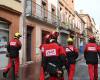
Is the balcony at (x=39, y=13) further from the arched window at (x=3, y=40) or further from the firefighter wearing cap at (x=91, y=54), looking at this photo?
the firefighter wearing cap at (x=91, y=54)

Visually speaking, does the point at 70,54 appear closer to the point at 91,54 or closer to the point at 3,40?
the point at 91,54

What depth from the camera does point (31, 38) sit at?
26859 millimetres

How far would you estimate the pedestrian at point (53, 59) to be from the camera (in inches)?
324

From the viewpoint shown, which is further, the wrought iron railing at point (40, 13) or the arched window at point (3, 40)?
the wrought iron railing at point (40, 13)

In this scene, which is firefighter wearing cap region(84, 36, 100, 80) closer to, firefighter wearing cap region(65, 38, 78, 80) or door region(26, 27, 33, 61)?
firefighter wearing cap region(65, 38, 78, 80)

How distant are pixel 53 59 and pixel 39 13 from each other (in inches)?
781

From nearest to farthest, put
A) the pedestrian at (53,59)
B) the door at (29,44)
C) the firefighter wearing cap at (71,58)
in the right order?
1. the pedestrian at (53,59)
2. the firefighter wearing cap at (71,58)
3. the door at (29,44)

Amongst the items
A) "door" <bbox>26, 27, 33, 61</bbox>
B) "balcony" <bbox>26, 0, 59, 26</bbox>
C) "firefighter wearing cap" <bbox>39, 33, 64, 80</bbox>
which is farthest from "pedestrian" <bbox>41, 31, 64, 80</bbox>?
"door" <bbox>26, 27, 33, 61</bbox>

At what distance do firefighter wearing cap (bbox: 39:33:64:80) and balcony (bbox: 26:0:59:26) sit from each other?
52.5 feet

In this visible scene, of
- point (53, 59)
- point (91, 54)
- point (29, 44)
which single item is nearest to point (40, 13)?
point (29, 44)

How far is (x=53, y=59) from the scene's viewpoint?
8289 millimetres

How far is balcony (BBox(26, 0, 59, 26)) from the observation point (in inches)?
974

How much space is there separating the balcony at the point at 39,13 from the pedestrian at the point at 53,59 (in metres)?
16.0

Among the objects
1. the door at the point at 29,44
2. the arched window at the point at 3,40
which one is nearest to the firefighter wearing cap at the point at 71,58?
the arched window at the point at 3,40
